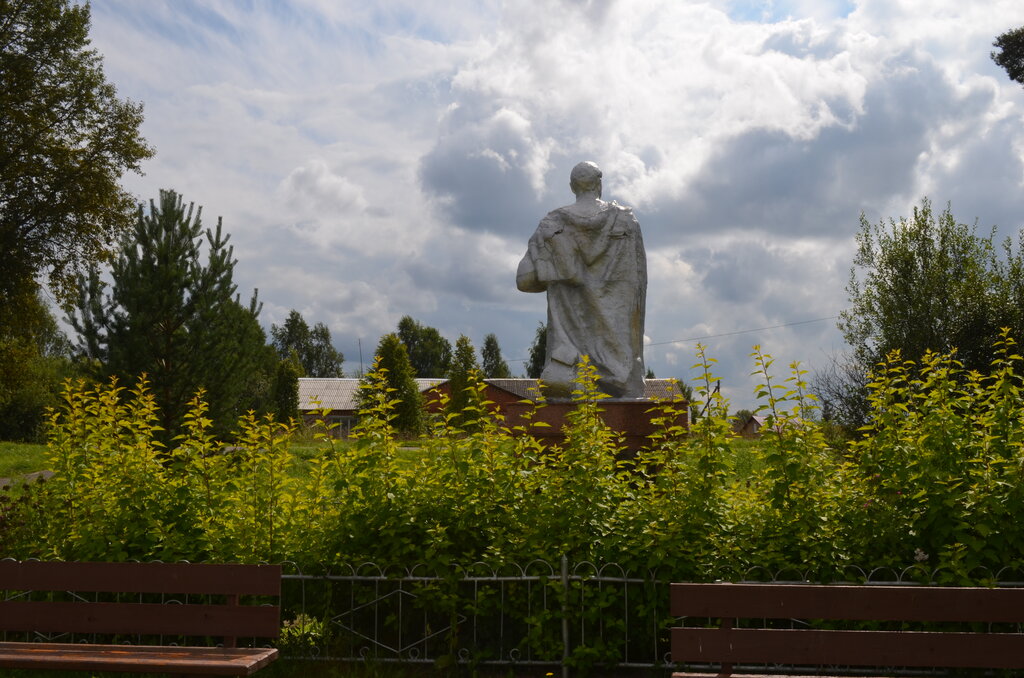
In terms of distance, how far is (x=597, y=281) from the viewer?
821 cm

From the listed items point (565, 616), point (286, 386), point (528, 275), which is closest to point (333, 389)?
point (286, 386)

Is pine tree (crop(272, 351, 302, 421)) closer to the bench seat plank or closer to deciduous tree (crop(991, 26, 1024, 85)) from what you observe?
deciduous tree (crop(991, 26, 1024, 85))

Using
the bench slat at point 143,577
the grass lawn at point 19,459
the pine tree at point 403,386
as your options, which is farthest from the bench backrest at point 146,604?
the pine tree at point 403,386

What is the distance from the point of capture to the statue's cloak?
8.12m

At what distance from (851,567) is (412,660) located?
2187 mm

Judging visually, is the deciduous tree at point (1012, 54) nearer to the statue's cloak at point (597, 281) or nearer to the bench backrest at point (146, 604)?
the statue's cloak at point (597, 281)

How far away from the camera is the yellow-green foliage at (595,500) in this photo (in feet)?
14.5

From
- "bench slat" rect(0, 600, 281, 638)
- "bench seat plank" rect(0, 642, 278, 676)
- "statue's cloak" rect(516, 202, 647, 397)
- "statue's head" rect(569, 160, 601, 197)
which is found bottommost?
"bench seat plank" rect(0, 642, 278, 676)

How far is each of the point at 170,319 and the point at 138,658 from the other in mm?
8435

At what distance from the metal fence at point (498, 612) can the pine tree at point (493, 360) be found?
51.6 meters

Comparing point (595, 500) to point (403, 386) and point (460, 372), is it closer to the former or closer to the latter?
point (403, 386)

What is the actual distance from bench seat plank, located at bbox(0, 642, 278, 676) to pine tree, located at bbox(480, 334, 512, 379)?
5217cm

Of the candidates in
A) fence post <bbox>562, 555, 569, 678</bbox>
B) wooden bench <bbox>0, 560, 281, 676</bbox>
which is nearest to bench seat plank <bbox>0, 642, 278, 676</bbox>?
wooden bench <bbox>0, 560, 281, 676</bbox>

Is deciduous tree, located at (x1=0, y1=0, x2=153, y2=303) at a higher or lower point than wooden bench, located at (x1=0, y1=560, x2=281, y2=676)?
higher
